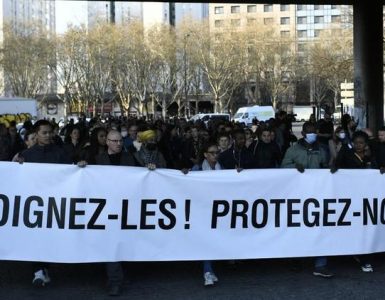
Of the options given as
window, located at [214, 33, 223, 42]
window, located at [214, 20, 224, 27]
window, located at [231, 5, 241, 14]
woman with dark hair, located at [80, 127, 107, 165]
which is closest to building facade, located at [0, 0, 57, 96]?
window, located at [214, 33, 223, 42]

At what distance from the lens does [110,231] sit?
22.2ft

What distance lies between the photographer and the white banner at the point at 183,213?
6730mm

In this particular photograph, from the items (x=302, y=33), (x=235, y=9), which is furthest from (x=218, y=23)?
(x=302, y=33)

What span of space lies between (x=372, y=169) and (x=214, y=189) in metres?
1.94

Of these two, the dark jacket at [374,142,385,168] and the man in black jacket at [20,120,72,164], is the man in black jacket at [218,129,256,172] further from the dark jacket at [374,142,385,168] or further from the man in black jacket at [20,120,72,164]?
the man in black jacket at [20,120,72,164]

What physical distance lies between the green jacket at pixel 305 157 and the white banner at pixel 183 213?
20.9 inches

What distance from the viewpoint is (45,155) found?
23.4 ft

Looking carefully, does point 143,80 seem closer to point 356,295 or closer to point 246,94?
point 246,94

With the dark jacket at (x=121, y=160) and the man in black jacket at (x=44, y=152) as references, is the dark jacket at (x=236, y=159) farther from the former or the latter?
the man in black jacket at (x=44, y=152)

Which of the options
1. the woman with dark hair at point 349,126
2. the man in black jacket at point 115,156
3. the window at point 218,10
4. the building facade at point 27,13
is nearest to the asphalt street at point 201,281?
the man in black jacket at point 115,156

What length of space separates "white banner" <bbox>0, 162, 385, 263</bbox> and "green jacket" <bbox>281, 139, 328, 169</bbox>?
0.53 meters

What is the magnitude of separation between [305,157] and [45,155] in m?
3.09

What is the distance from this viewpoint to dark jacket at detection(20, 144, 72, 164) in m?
7.09

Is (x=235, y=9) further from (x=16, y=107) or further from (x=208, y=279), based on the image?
(x=208, y=279)
